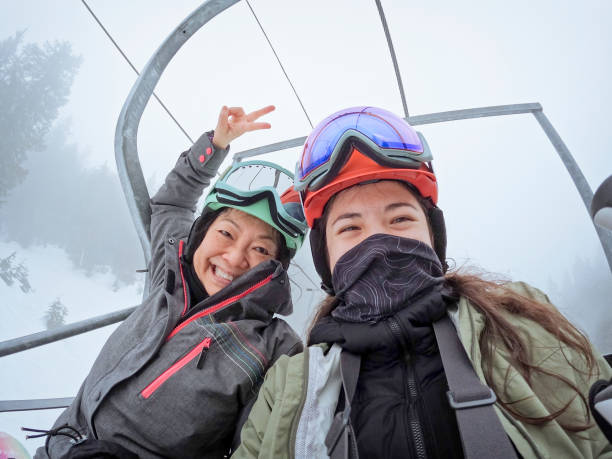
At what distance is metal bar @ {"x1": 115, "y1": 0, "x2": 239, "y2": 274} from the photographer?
1.99m

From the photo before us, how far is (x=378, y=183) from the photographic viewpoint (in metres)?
1.41

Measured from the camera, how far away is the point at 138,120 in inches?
81.9

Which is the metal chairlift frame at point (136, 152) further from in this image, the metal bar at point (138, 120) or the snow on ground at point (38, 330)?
the snow on ground at point (38, 330)

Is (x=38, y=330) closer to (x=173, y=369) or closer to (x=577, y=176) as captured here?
(x=173, y=369)

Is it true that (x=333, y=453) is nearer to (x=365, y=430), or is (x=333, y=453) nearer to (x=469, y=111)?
(x=365, y=430)

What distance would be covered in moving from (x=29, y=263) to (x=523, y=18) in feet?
47.0

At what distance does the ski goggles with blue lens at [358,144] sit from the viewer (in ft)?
4.81

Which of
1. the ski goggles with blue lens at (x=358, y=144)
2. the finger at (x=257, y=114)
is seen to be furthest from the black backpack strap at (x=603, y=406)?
the finger at (x=257, y=114)

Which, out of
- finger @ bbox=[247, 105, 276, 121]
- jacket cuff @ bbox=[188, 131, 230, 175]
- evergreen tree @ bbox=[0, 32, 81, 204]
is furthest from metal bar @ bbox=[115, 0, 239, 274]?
evergreen tree @ bbox=[0, 32, 81, 204]

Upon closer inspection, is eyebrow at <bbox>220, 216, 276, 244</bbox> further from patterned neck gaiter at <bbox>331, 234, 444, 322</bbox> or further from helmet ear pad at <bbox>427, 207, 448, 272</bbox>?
helmet ear pad at <bbox>427, 207, 448, 272</bbox>

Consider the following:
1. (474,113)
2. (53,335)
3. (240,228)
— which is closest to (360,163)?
(240,228)

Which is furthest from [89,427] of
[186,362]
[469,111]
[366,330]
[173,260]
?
[469,111]

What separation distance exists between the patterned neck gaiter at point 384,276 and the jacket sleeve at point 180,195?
4.40 feet

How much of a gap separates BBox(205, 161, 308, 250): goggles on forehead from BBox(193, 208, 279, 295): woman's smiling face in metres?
0.07
